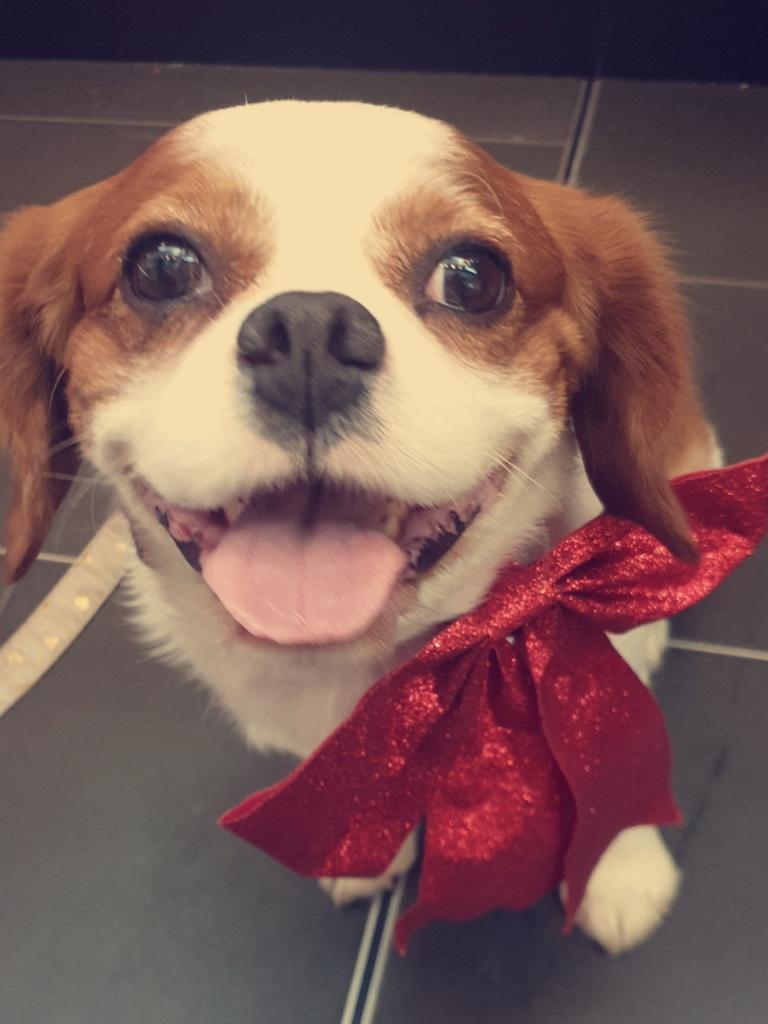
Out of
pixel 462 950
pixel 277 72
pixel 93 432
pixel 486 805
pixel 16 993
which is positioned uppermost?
pixel 277 72

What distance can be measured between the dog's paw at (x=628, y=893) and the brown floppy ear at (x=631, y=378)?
332mm

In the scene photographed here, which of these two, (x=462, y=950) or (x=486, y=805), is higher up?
(x=486, y=805)

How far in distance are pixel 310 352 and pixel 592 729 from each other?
0.35 m

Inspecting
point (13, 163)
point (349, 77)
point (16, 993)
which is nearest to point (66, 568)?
point (16, 993)

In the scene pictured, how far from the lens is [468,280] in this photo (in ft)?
2.03

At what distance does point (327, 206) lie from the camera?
23.1 inches

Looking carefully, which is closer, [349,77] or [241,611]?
[241,611]

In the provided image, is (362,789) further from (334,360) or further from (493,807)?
(334,360)

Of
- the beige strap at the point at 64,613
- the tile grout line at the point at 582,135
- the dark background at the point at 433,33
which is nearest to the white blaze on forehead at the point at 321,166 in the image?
the beige strap at the point at 64,613

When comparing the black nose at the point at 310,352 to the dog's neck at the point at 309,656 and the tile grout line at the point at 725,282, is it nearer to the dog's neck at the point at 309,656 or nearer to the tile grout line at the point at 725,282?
the dog's neck at the point at 309,656

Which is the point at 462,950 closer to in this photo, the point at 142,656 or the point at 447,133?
the point at 142,656

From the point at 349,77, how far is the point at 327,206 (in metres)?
1.30

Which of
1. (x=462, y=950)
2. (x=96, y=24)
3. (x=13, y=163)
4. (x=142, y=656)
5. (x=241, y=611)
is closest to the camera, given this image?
(x=241, y=611)

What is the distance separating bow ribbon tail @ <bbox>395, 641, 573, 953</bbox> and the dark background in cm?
134
